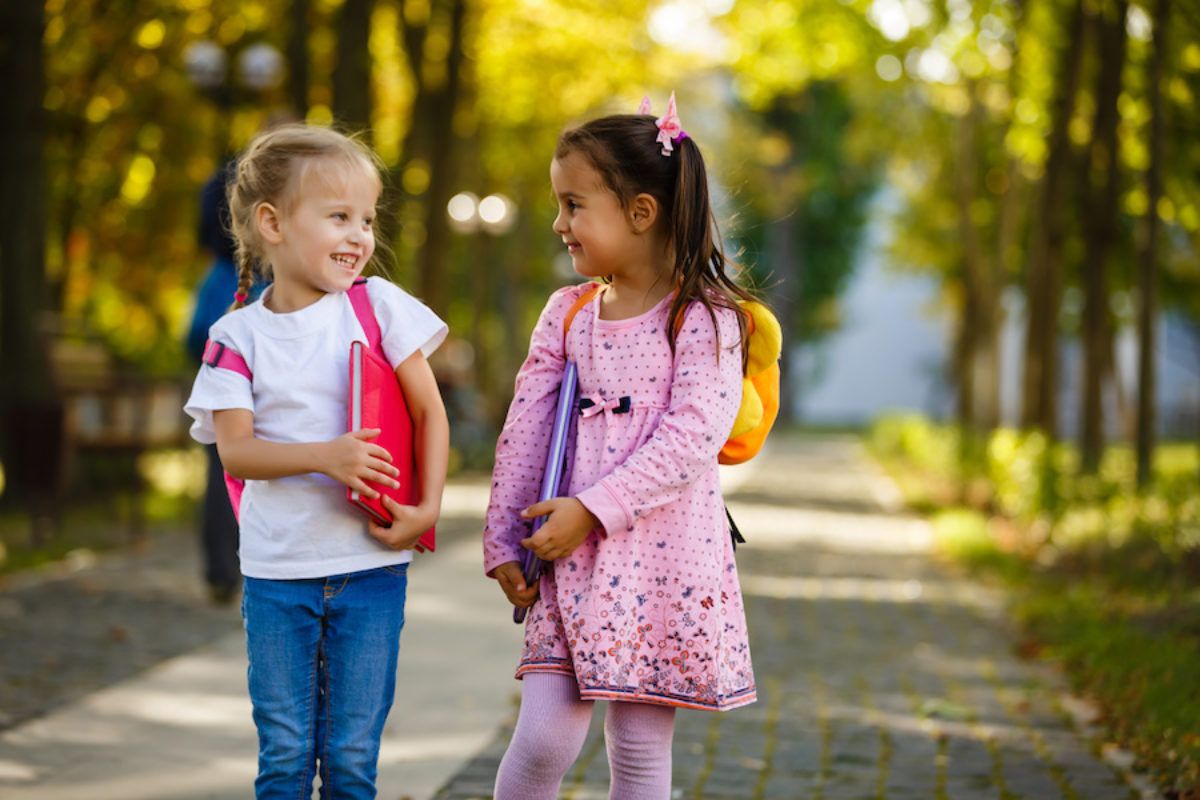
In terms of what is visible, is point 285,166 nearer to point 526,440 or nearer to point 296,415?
point 296,415

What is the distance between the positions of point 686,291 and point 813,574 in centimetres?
877

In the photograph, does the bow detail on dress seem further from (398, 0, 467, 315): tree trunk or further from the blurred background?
(398, 0, 467, 315): tree trunk

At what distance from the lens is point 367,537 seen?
3.58m

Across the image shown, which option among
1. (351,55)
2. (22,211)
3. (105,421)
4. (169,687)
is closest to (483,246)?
(351,55)

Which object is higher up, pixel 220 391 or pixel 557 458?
pixel 220 391

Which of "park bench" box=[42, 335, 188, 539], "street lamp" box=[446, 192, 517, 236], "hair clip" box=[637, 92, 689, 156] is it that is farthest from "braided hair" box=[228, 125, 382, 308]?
"street lamp" box=[446, 192, 517, 236]

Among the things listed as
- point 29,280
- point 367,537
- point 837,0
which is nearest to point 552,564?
point 367,537

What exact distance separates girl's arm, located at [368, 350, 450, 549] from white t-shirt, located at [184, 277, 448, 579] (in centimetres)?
5

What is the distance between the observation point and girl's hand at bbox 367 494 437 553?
11.6 feet

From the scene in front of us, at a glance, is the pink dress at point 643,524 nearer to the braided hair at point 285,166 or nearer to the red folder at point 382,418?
the red folder at point 382,418

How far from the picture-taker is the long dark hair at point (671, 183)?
11.8 feet

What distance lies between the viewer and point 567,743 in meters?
3.57

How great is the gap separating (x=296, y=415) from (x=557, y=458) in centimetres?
54

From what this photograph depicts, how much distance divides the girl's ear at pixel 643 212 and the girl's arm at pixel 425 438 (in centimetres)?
53
